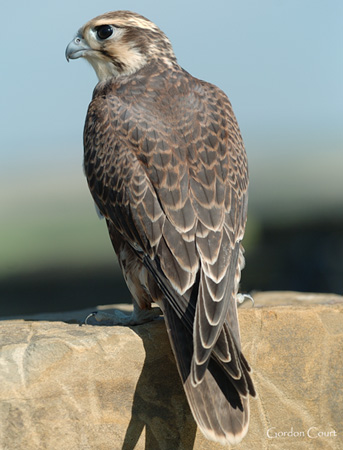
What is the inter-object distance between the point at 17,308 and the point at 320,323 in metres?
7.84

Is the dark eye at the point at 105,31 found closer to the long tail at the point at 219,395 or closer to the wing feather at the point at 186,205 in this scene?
the wing feather at the point at 186,205

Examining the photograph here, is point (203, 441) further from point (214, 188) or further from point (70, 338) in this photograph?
point (214, 188)

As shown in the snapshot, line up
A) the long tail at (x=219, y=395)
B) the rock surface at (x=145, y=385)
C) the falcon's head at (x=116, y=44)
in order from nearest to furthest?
the long tail at (x=219, y=395)
the rock surface at (x=145, y=385)
the falcon's head at (x=116, y=44)

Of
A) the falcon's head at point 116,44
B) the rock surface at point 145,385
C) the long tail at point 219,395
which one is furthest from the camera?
the falcon's head at point 116,44

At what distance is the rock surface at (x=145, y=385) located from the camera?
12.6 ft

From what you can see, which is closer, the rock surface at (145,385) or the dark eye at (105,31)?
the rock surface at (145,385)

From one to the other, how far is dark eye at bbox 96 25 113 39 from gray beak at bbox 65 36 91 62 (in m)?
0.13

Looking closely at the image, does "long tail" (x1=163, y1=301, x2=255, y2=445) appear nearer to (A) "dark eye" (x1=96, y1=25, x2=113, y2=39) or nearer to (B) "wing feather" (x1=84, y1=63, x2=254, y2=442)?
(B) "wing feather" (x1=84, y1=63, x2=254, y2=442)

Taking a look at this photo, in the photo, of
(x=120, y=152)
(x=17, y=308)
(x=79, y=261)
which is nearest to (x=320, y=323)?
(x=120, y=152)

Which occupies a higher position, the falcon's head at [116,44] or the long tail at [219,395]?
the falcon's head at [116,44]

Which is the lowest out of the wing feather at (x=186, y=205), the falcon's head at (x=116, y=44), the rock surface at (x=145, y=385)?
the rock surface at (x=145, y=385)

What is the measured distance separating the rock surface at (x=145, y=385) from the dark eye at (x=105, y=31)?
76.3 inches

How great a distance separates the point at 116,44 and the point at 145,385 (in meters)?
2.27

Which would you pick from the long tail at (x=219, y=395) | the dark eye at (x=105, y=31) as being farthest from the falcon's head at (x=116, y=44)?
the long tail at (x=219, y=395)
